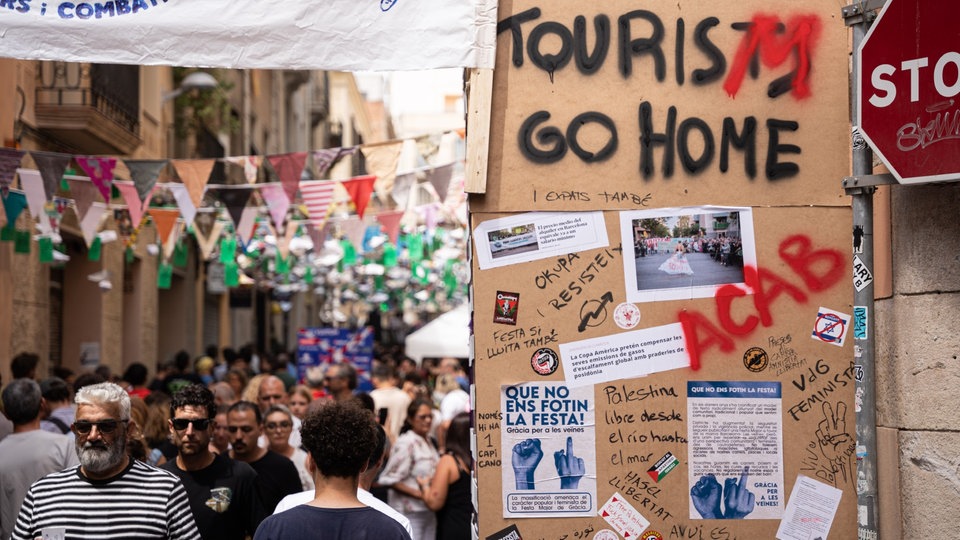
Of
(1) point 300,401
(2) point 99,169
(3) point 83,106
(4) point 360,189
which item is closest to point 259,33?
(1) point 300,401

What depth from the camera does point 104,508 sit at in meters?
4.63

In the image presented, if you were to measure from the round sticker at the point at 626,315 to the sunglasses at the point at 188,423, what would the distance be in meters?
2.18

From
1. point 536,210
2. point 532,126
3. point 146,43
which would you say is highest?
point 146,43

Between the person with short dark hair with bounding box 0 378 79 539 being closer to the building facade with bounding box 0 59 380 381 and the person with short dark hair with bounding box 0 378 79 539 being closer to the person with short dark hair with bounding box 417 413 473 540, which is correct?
the person with short dark hair with bounding box 417 413 473 540

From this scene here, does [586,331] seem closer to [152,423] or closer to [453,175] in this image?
[152,423]

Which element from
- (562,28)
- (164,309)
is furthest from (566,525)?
Answer: (164,309)

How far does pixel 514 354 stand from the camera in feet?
15.5

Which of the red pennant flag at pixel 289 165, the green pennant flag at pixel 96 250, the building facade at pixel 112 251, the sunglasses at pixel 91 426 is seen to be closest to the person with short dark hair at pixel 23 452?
the sunglasses at pixel 91 426

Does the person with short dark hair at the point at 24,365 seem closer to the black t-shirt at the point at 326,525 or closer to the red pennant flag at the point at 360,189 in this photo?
the red pennant flag at the point at 360,189

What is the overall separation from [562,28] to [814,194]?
1134 mm

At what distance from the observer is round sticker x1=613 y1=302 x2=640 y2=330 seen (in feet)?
15.7

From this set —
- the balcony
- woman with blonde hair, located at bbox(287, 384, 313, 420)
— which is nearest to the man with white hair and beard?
woman with blonde hair, located at bbox(287, 384, 313, 420)

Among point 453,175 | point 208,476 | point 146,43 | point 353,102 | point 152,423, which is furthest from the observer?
point 353,102

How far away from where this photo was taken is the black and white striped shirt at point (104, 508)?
15.1ft
